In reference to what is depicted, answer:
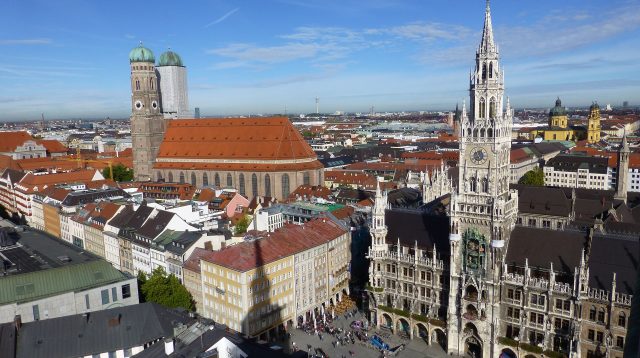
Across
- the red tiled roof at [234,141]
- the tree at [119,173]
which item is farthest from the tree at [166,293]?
the tree at [119,173]

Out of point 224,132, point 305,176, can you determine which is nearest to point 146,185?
point 224,132

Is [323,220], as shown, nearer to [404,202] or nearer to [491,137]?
[404,202]

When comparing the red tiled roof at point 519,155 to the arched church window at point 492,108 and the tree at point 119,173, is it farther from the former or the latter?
the tree at point 119,173

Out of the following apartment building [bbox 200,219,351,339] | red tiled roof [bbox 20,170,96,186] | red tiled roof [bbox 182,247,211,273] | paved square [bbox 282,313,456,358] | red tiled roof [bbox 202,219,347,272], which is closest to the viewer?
paved square [bbox 282,313,456,358]

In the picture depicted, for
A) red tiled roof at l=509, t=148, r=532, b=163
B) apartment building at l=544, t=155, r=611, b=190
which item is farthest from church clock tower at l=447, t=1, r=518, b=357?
red tiled roof at l=509, t=148, r=532, b=163

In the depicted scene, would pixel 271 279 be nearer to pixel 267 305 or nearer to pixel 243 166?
pixel 267 305

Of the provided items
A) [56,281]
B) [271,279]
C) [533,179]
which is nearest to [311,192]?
[271,279]

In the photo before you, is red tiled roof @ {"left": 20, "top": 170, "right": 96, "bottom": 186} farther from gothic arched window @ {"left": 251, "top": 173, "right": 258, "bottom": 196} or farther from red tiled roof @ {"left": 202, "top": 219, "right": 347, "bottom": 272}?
red tiled roof @ {"left": 202, "top": 219, "right": 347, "bottom": 272}
